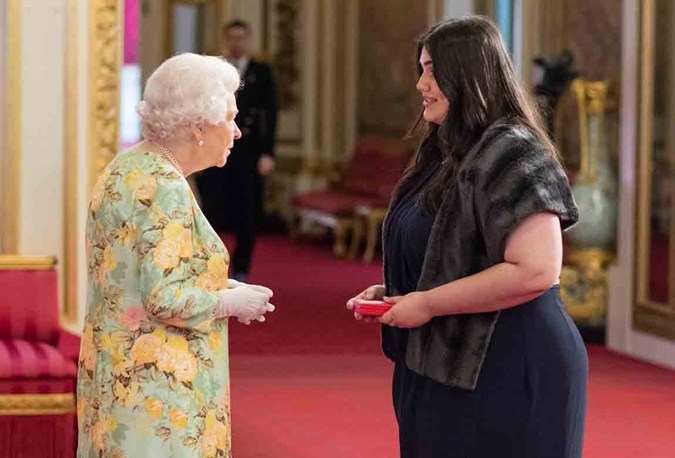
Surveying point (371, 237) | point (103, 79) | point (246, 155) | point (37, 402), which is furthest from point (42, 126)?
point (371, 237)

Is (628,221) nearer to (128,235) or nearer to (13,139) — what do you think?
(13,139)

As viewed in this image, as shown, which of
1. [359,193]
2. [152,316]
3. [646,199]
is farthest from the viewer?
[359,193]

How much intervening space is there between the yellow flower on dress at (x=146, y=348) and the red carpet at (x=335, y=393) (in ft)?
8.65

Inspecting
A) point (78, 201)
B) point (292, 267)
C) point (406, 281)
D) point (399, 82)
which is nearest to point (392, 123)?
point (399, 82)

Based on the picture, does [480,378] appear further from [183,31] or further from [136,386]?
[183,31]

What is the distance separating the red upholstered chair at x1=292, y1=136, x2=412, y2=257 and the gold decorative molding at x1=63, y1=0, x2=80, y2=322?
264 inches

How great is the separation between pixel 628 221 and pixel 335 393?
238 centimetres

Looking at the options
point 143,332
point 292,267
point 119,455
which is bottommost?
point 292,267

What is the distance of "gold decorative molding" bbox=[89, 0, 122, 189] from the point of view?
22.4 feet

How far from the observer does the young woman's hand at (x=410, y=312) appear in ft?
10.9

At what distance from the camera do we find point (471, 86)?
333 centimetres

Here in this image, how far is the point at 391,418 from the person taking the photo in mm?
6723

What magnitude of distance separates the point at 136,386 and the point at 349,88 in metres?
12.6

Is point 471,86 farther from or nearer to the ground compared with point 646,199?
farther from the ground
